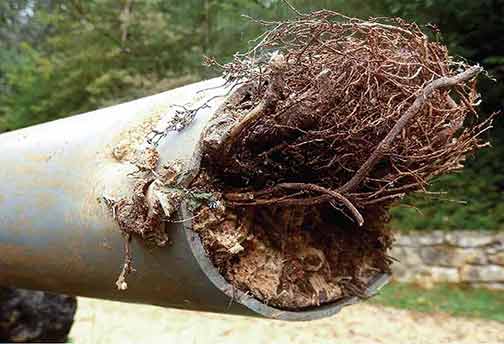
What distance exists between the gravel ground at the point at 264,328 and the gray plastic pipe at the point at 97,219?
3.19 meters

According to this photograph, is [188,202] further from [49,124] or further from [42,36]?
[42,36]

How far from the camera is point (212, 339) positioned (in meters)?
5.15

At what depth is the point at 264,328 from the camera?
215 inches

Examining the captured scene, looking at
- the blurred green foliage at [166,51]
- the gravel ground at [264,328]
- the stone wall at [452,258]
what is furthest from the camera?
the blurred green foliage at [166,51]

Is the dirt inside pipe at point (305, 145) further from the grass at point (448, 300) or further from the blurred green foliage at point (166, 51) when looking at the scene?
the grass at point (448, 300)

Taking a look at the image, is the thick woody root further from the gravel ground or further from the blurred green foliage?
the gravel ground

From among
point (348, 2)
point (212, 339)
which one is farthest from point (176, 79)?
point (212, 339)

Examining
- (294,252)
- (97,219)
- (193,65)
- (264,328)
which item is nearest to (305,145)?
(294,252)

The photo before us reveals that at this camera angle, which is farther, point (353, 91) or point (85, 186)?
point (85, 186)

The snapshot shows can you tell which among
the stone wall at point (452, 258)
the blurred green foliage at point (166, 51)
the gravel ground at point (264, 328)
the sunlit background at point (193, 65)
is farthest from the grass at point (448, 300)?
the blurred green foliage at point (166, 51)

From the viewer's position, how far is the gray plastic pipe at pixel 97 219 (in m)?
1.38

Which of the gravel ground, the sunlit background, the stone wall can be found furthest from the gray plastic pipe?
the stone wall

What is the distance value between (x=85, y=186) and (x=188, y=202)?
1.36ft

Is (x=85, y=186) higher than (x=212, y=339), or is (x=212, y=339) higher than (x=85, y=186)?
(x=85, y=186)
